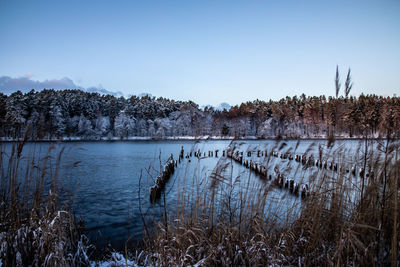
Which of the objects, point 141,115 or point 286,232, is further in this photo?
point 141,115

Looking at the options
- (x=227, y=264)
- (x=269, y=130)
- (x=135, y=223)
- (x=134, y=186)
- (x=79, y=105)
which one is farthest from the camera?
(x=269, y=130)

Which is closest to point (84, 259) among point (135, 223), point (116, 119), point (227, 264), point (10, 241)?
point (10, 241)

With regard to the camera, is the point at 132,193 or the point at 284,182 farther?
the point at 132,193

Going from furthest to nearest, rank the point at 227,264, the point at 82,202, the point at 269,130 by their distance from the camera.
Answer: the point at 269,130
the point at 82,202
the point at 227,264

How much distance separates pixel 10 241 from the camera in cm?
319

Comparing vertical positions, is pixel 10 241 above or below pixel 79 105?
below

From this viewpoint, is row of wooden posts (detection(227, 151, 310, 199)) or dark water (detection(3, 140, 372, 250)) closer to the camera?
row of wooden posts (detection(227, 151, 310, 199))

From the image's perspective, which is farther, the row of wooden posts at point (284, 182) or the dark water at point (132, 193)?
the dark water at point (132, 193)

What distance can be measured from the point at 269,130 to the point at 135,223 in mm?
74537

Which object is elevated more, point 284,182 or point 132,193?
point 284,182

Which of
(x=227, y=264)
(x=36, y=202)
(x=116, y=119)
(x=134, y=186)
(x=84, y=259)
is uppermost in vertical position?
(x=116, y=119)

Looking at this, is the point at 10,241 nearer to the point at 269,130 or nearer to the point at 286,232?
the point at 286,232

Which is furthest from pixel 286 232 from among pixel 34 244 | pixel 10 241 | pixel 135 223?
pixel 135 223

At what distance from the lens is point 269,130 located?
77250mm
